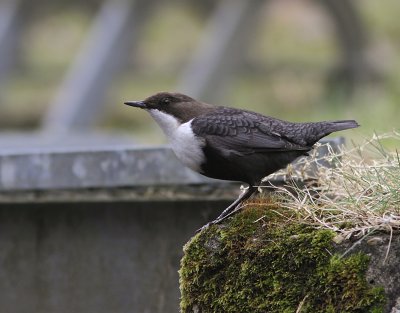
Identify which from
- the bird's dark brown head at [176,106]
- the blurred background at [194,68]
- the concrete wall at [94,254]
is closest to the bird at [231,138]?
the bird's dark brown head at [176,106]

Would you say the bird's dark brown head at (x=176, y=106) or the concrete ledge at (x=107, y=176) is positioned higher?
the bird's dark brown head at (x=176, y=106)

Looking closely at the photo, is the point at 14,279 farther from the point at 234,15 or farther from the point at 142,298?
the point at 234,15

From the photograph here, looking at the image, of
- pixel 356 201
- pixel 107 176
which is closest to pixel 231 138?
pixel 107 176

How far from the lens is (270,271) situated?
9.72ft

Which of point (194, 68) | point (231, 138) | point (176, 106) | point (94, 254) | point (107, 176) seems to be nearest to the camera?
point (231, 138)

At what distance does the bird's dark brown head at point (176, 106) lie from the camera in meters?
3.91

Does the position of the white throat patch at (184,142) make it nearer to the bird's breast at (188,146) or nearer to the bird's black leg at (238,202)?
the bird's breast at (188,146)

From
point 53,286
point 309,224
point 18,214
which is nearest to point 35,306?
point 53,286

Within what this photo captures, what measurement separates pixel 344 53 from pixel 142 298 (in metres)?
6.89

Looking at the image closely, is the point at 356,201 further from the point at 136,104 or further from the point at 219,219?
the point at 136,104

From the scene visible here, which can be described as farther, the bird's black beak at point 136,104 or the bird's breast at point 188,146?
the bird's black beak at point 136,104

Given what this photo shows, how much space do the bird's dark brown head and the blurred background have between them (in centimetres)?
306

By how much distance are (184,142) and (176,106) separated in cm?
28

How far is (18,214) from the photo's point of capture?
4488 mm
